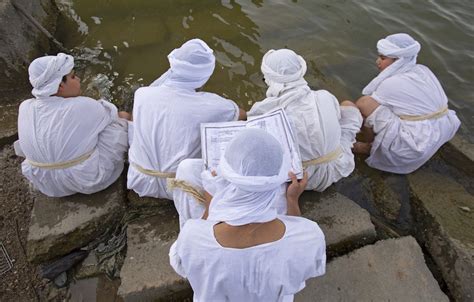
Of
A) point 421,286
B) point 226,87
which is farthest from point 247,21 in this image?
point 421,286

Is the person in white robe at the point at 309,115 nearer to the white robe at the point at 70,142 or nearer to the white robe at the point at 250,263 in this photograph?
the white robe at the point at 250,263

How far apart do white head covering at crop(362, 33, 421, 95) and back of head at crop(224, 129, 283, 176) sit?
7.85ft

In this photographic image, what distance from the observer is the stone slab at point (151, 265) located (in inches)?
Answer: 105

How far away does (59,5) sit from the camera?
22.7 ft

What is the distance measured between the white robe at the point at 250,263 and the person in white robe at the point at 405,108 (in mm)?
2070

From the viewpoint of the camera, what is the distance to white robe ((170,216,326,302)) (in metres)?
1.82

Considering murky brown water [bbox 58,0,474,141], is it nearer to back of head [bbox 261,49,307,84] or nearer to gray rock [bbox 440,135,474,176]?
gray rock [bbox 440,135,474,176]

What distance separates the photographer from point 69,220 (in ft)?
10.4

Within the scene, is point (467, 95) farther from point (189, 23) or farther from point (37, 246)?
point (37, 246)

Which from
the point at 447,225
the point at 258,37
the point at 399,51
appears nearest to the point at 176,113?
the point at 399,51

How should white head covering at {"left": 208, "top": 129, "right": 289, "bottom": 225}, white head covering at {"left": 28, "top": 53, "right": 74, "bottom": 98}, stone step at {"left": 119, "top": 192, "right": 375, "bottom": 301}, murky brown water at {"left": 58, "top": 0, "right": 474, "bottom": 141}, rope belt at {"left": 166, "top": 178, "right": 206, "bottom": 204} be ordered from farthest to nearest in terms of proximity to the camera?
1. murky brown water at {"left": 58, "top": 0, "right": 474, "bottom": 141}
2. white head covering at {"left": 28, "top": 53, "right": 74, "bottom": 98}
3. stone step at {"left": 119, "top": 192, "right": 375, "bottom": 301}
4. rope belt at {"left": 166, "top": 178, "right": 206, "bottom": 204}
5. white head covering at {"left": 208, "top": 129, "right": 289, "bottom": 225}

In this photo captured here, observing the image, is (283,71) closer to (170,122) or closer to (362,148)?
(170,122)

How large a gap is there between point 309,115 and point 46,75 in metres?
1.99

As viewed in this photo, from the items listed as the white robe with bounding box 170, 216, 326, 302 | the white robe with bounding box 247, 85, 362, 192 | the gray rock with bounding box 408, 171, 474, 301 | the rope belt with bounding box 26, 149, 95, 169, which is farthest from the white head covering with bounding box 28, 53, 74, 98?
the gray rock with bounding box 408, 171, 474, 301
